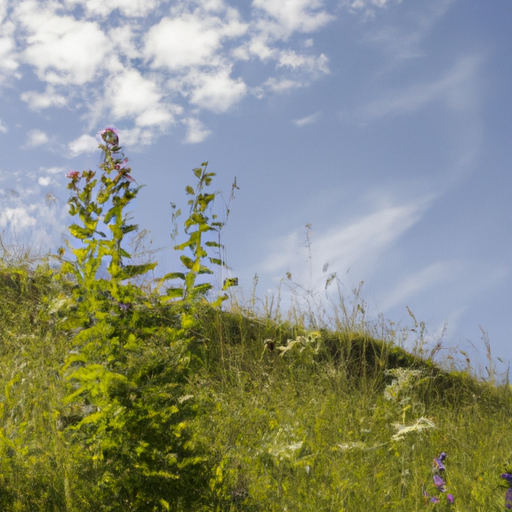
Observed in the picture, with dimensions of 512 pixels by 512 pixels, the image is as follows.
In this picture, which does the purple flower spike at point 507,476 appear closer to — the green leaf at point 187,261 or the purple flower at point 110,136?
the green leaf at point 187,261

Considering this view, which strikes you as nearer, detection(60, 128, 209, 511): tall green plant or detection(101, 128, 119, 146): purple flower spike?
detection(60, 128, 209, 511): tall green plant

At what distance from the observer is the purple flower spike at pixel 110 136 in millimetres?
2432

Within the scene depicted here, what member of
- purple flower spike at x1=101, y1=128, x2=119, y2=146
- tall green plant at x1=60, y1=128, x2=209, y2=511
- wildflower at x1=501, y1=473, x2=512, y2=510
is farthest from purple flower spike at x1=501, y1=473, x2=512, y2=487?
purple flower spike at x1=101, y1=128, x2=119, y2=146

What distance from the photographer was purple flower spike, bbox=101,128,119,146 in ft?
7.98

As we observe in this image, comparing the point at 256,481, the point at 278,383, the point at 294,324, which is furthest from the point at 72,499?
the point at 294,324

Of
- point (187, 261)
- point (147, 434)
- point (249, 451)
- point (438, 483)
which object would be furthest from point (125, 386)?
point (438, 483)

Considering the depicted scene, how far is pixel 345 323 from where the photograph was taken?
20.0 ft

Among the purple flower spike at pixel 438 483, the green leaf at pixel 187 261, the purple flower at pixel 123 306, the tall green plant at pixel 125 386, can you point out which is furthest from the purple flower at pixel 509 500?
the purple flower at pixel 123 306

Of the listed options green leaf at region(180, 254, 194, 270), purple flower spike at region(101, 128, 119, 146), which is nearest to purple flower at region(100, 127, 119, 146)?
purple flower spike at region(101, 128, 119, 146)

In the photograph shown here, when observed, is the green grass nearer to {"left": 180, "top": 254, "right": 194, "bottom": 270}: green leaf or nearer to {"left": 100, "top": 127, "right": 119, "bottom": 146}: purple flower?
{"left": 180, "top": 254, "right": 194, "bottom": 270}: green leaf

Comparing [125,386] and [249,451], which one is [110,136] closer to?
[125,386]

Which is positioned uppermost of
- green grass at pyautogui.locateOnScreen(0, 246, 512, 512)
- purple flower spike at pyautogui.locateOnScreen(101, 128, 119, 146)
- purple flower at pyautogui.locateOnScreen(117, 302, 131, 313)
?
purple flower spike at pyautogui.locateOnScreen(101, 128, 119, 146)

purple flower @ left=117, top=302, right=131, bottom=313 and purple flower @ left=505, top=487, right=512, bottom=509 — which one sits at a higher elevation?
purple flower @ left=117, top=302, right=131, bottom=313

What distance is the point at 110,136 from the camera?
244 cm
